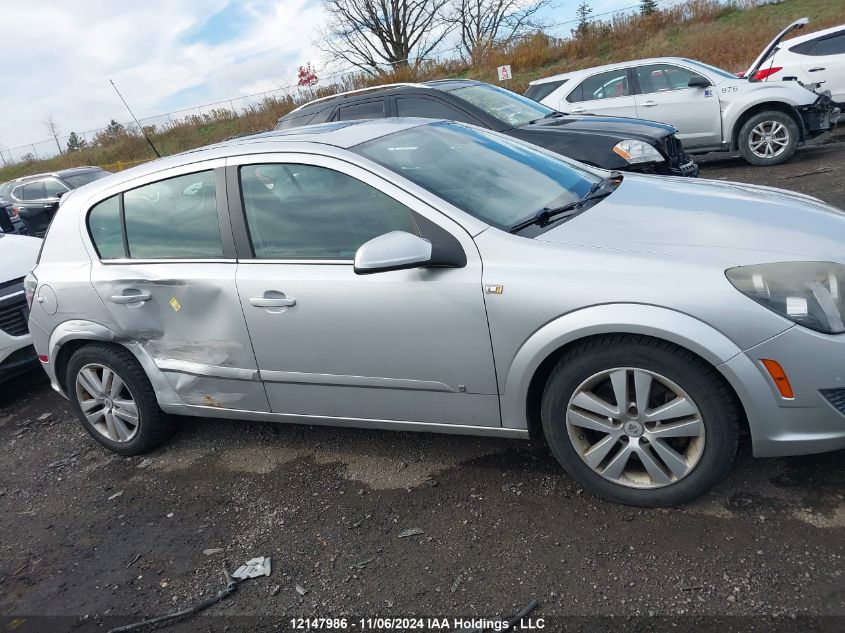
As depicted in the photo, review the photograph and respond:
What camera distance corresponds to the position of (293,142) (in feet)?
11.7

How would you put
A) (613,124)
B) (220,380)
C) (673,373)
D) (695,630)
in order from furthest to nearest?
(613,124), (220,380), (673,373), (695,630)

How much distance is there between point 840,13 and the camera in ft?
73.5

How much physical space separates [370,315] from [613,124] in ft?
16.1

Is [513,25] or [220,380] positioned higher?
[513,25]

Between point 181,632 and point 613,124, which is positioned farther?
point 613,124


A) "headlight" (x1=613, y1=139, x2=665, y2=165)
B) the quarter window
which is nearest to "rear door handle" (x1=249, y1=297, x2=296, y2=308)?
"headlight" (x1=613, y1=139, x2=665, y2=165)

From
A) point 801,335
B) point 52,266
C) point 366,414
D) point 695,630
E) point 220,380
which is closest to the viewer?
point 695,630

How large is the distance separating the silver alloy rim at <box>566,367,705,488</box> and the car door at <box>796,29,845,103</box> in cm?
1086

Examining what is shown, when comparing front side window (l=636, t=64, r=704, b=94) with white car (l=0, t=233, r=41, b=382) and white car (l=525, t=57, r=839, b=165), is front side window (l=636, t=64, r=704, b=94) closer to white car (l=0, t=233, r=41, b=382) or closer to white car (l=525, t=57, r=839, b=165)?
white car (l=525, t=57, r=839, b=165)

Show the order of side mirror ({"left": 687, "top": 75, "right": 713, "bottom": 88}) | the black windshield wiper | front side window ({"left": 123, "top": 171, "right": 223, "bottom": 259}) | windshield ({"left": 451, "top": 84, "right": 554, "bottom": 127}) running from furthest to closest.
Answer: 1. side mirror ({"left": 687, "top": 75, "right": 713, "bottom": 88})
2. windshield ({"left": 451, "top": 84, "right": 554, "bottom": 127})
3. front side window ({"left": 123, "top": 171, "right": 223, "bottom": 259})
4. the black windshield wiper

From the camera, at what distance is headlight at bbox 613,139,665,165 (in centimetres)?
640

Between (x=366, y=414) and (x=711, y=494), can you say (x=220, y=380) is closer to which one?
(x=366, y=414)

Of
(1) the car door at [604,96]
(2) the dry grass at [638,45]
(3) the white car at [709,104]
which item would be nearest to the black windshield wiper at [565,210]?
(3) the white car at [709,104]

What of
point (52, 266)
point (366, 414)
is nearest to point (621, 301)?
point (366, 414)
